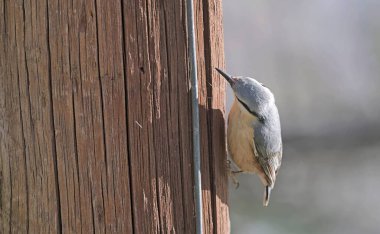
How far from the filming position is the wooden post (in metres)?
3.06

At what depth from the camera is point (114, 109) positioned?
10.1 ft

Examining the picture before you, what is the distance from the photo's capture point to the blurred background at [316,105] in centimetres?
900

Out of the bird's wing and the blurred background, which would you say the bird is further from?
the blurred background

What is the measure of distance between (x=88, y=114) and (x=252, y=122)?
1.41 metres

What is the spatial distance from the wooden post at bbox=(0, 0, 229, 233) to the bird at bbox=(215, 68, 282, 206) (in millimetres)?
976

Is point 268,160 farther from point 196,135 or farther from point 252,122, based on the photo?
point 196,135

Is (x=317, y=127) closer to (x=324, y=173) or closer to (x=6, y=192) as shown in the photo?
(x=324, y=173)

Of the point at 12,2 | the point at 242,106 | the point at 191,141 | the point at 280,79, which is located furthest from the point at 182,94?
the point at 280,79

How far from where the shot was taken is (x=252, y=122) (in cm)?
429

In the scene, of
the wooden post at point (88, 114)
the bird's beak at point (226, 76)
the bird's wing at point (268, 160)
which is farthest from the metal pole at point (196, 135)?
the bird's wing at point (268, 160)

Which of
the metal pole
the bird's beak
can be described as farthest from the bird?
the metal pole

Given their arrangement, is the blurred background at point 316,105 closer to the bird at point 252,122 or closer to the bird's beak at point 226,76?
the bird at point 252,122

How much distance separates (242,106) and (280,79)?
489 cm

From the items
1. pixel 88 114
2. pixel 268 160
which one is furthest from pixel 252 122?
pixel 88 114
